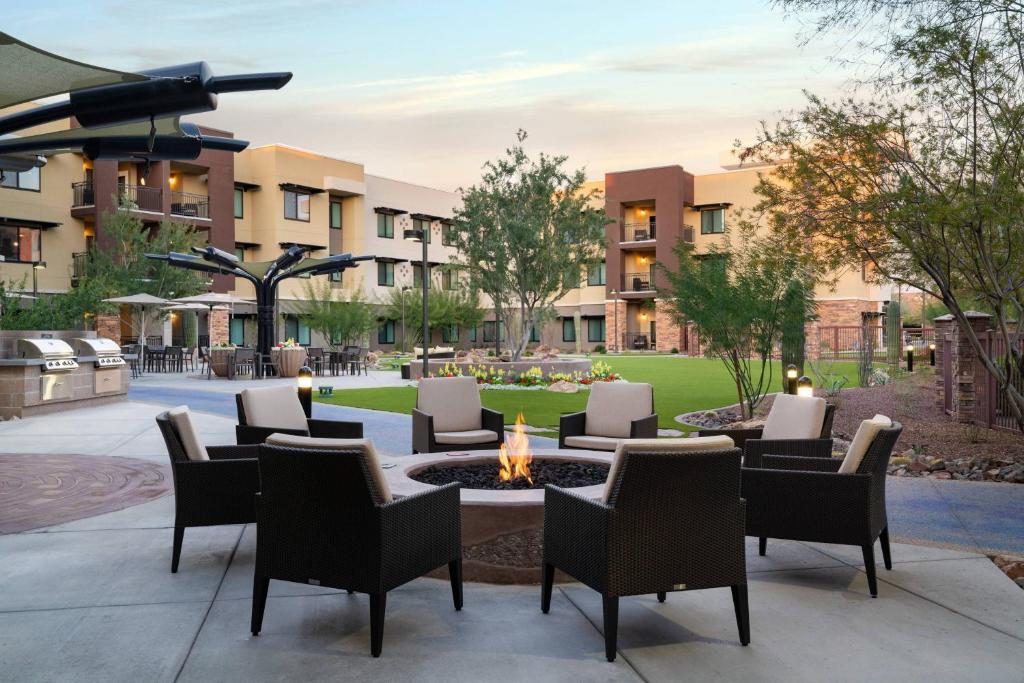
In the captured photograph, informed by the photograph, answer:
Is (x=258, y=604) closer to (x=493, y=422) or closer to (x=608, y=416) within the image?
(x=493, y=422)

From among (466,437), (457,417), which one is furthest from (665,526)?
(457,417)

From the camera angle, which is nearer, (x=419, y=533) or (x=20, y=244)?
(x=419, y=533)

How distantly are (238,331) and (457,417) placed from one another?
3514cm

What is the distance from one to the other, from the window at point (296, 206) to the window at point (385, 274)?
6.21 m

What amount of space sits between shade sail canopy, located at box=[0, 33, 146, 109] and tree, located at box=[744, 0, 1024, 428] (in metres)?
6.45

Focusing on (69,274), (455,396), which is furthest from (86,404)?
(69,274)

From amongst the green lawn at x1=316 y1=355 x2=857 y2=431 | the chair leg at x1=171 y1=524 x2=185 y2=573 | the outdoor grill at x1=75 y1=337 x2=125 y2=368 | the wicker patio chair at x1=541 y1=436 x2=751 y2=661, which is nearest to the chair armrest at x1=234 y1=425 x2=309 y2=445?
the chair leg at x1=171 y1=524 x2=185 y2=573

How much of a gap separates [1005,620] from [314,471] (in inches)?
139

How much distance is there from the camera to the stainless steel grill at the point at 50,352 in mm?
13906

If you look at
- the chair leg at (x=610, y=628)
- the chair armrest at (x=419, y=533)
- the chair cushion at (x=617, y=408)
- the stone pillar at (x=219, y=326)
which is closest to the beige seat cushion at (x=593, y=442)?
the chair cushion at (x=617, y=408)

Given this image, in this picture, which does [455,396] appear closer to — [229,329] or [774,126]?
[774,126]

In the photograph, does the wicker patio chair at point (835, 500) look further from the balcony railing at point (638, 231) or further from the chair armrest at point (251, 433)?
the balcony railing at point (638, 231)

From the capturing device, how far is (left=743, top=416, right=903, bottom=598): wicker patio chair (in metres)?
4.72

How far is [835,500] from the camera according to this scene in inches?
189
